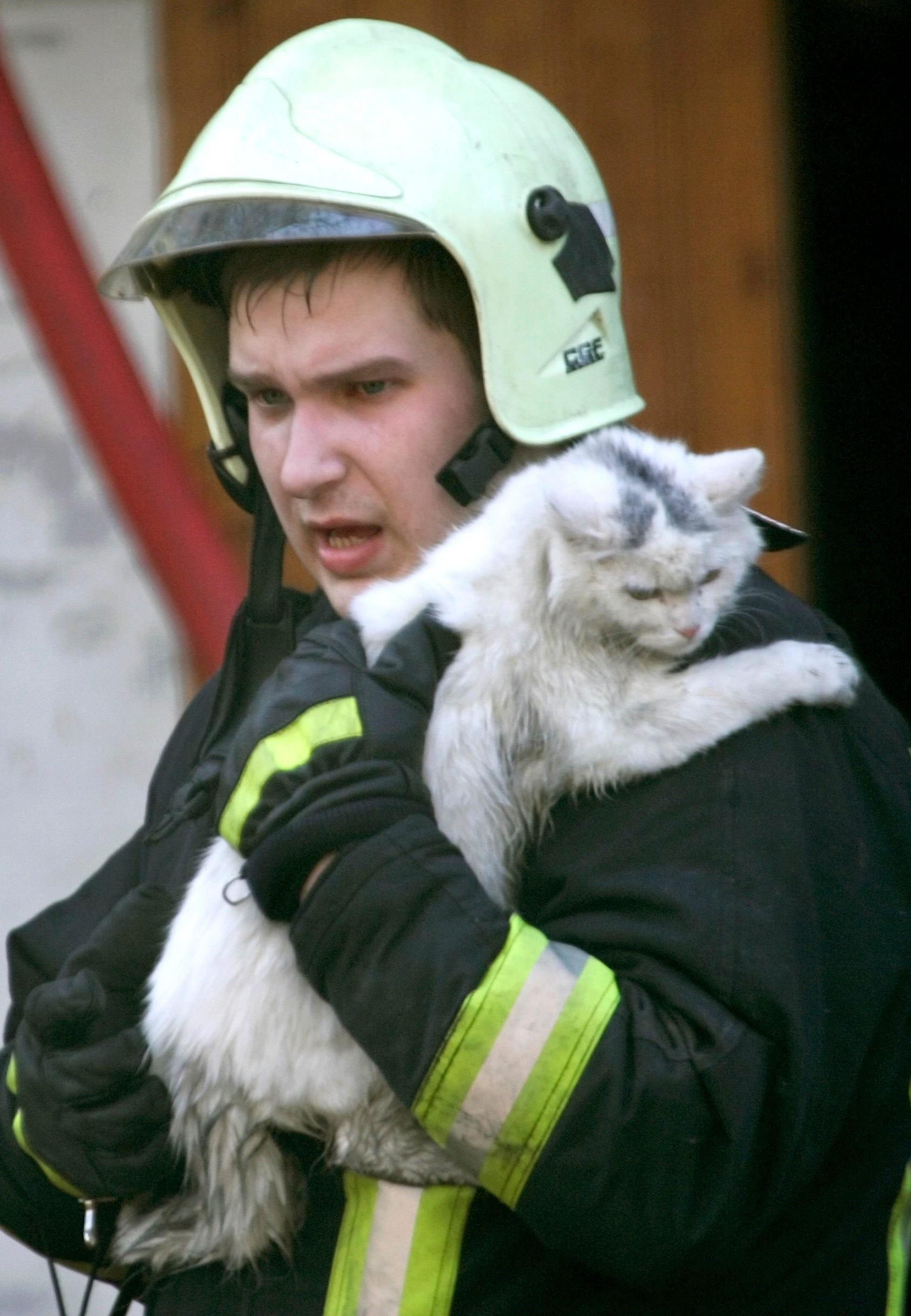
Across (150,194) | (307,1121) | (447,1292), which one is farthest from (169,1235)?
(150,194)

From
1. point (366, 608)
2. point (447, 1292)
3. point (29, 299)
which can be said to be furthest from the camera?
point (29, 299)

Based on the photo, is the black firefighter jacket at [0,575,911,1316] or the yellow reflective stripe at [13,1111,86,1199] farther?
the yellow reflective stripe at [13,1111,86,1199]

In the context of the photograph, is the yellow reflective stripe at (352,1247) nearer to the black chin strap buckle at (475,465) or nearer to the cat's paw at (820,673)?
the cat's paw at (820,673)

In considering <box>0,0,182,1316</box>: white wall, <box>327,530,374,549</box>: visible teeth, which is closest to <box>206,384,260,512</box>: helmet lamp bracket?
<box>327,530,374,549</box>: visible teeth

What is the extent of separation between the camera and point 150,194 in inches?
139

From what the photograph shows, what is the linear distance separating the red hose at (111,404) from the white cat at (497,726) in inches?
34.9

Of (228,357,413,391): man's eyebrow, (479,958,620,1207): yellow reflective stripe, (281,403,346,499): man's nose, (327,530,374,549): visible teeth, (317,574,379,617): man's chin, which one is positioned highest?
(228,357,413,391): man's eyebrow

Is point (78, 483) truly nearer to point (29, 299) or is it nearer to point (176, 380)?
point (176, 380)

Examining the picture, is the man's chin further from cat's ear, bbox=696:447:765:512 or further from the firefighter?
cat's ear, bbox=696:447:765:512

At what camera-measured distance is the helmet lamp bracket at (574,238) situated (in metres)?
1.86

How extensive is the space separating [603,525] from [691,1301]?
0.77 meters

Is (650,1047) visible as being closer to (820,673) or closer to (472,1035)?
(472,1035)

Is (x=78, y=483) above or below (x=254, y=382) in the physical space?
below

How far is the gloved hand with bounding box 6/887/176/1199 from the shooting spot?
65.3 inches
